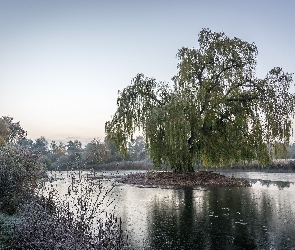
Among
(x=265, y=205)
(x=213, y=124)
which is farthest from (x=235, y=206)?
(x=213, y=124)

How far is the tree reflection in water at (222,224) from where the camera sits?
7.29 metres

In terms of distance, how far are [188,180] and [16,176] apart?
14.7 meters

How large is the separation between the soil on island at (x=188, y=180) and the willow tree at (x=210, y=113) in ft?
3.60

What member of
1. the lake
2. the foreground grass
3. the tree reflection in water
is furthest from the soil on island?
the foreground grass

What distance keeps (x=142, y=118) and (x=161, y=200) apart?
41.7 feet

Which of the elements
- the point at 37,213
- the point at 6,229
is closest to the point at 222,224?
the point at 37,213

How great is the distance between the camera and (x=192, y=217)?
10.1 m

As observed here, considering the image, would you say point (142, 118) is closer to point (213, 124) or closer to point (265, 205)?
point (213, 124)

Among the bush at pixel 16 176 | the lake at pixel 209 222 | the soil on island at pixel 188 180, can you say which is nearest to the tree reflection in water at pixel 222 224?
the lake at pixel 209 222

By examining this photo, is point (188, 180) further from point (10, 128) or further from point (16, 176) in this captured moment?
point (10, 128)

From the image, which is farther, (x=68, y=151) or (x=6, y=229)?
(x=68, y=151)

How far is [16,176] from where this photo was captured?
9.29 meters

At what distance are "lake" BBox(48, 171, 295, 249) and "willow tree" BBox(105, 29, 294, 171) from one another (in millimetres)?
8581

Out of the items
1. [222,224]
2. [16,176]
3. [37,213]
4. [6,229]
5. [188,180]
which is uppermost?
[16,176]
